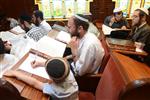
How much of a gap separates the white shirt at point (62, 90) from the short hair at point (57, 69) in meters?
0.06

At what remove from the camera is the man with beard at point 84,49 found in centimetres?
181

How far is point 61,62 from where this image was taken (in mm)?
1280

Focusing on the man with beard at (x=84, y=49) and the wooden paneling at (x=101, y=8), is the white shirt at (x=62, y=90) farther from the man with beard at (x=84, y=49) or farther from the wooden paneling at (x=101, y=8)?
the wooden paneling at (x=101, y=8)

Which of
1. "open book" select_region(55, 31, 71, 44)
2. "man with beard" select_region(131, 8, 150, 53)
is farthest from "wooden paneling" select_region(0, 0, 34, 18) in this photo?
"man with beard" select_region(131, 8, 150, 53)

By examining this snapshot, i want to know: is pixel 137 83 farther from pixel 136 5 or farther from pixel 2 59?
pixel 136 5

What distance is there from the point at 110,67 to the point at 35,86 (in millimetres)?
576

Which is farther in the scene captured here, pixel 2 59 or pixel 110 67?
pixel 2 59

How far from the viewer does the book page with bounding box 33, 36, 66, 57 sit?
194 centimetres

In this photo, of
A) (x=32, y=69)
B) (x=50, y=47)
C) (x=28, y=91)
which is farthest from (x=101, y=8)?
(x=28, y=91)

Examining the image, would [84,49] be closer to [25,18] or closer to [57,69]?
[57,69]

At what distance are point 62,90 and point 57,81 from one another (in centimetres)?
8

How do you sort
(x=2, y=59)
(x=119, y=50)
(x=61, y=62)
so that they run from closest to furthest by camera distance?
(x=61, y=62)
(x=2, y=59)
(x=119, y=50)

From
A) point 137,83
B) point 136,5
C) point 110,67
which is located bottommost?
point 110,67

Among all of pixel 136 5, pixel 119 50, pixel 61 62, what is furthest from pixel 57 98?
pixel 136 5
